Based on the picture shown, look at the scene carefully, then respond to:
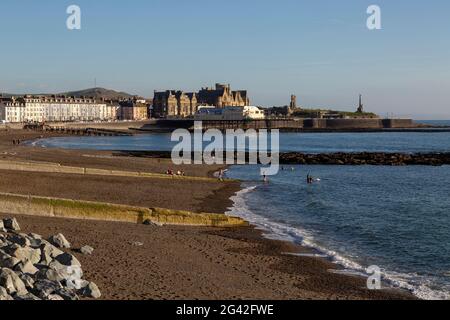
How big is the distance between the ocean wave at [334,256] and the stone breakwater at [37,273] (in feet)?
25.1

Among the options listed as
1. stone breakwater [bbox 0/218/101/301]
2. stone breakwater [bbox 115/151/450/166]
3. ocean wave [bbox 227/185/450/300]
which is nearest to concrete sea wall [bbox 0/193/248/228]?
ocean wave [bbox 227/185/450/300]

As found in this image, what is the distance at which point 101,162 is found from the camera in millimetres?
50469

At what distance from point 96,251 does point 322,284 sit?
5537 mm

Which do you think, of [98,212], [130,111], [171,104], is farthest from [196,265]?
[130,111]

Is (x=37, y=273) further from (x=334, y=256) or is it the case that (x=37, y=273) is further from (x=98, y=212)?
(x=98, y=212)

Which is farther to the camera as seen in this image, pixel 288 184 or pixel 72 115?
pixel 72 115

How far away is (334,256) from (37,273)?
995cm

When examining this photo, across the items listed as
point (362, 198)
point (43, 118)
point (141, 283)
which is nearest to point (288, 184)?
point (362, 198)

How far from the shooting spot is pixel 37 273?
1057 centimetres

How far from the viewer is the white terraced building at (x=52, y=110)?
501 ft

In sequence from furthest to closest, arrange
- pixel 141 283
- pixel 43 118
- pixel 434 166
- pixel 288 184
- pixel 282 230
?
pixel 43 118, pixel 434 166, pixel 288 184, pixel 282 230, pixel 141 283

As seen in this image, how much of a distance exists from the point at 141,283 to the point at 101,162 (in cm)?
3921
